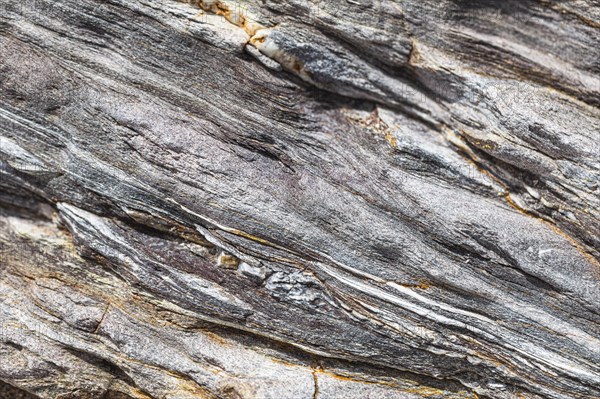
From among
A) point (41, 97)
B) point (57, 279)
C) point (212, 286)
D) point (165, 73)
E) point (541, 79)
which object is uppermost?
point (541, 79)

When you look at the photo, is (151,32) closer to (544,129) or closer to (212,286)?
(212,286)

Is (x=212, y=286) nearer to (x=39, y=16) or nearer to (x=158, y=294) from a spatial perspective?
(x=158, y=294)

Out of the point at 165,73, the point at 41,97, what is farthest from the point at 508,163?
the point at 41,97

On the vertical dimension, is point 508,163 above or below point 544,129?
below

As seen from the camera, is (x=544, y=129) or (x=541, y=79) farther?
(x=541, y=79)

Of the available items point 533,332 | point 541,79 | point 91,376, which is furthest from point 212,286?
point 541,79

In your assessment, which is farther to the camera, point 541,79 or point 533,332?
point 541,79
